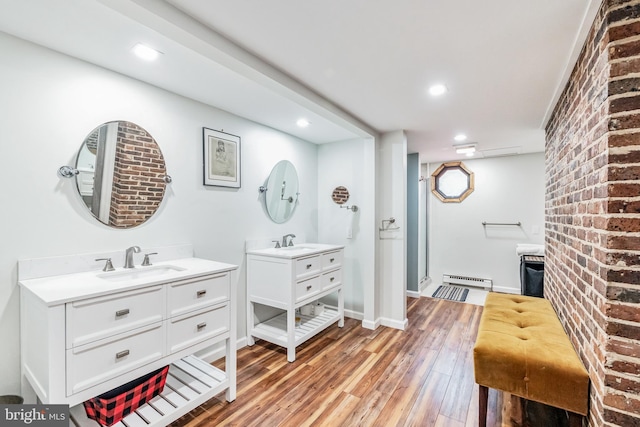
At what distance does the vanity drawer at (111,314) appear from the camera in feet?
4.28

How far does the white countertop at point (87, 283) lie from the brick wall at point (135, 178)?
38 centimetres

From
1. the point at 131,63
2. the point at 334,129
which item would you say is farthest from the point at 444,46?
the point at 131,63

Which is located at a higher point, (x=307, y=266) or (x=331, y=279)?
(x=307, y=266)

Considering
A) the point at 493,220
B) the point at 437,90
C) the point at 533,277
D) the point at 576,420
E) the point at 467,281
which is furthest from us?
the point at 467,281

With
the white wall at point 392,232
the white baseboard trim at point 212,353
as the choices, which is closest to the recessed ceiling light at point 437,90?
the white wall at point 392,232

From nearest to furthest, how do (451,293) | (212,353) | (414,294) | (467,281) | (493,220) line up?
(212,353)
(414,294)
(451,293)
(493,220)
(467,281)

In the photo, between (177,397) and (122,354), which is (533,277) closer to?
(177,397)

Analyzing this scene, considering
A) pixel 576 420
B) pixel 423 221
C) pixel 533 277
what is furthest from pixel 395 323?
pixel 423 221

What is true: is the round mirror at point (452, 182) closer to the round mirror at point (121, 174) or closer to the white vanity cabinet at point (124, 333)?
the white vanity cabinet at point (124, 333)

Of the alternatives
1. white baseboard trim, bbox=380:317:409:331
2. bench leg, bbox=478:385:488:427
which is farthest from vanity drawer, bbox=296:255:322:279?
bench leg, bbox=478:385:488:427

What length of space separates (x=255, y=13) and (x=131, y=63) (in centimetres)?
101

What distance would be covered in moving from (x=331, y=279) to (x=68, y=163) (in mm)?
2386

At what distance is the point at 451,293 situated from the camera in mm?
4656

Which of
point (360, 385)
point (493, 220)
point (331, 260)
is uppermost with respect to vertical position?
point (493, 220)
